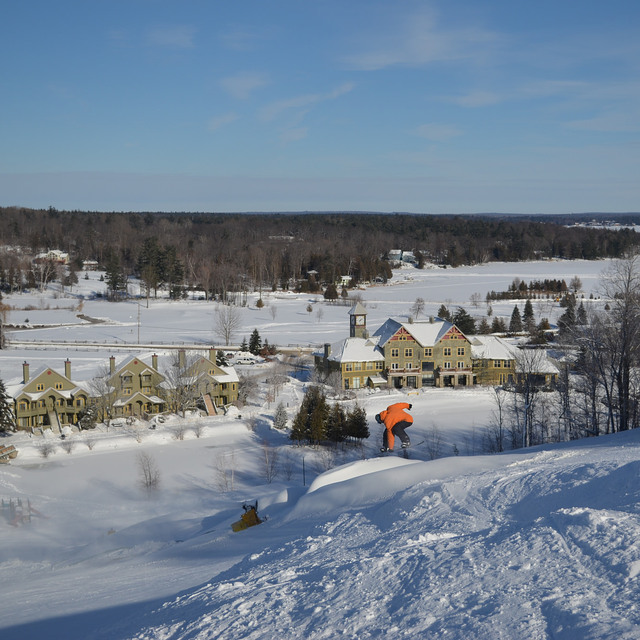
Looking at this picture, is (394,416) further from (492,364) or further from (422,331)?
(492,364)

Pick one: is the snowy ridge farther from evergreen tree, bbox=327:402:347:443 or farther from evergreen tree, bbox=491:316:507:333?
evergreen tree, bbox=491:316:507:333

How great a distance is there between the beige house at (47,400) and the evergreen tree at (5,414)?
0.51 metres

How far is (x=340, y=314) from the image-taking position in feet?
203

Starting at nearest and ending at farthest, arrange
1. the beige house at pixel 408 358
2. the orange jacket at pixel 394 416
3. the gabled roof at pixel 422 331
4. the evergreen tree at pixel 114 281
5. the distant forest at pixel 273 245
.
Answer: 1. the orange jacket at pixel 394 416
2. the beige house at pixel 408 358
3. the gabled roof at pixel 422 331
4. the evergreen tree at pixel 114 281
5. the distant forest at pixel 273 245

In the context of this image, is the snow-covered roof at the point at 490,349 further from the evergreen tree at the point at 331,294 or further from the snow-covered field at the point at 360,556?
the evergreen tree at the point at 331,294

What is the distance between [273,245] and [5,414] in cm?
8268

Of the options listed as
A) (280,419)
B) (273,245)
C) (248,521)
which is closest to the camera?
(248,521)

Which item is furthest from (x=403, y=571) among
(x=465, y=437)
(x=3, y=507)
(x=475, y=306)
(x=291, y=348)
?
(x=475, y=306)

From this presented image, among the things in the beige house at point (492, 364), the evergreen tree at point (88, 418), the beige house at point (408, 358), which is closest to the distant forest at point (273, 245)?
the beige house at point (408, 358)

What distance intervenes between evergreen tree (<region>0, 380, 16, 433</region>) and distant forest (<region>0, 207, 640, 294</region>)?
42437 millimetres

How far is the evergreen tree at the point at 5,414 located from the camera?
26.0 meters

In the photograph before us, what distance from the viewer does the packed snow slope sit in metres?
5.20

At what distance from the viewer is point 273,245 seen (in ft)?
352

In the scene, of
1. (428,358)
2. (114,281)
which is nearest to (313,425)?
(428,358)
